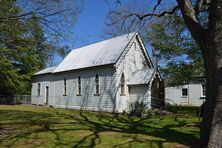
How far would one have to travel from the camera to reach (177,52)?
2739 centimetres

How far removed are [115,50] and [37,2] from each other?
16.3m

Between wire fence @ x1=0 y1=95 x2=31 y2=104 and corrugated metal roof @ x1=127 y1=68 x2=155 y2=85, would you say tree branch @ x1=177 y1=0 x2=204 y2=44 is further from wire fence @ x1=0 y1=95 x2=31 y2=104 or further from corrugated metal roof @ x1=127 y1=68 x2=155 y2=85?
wire fence @ x1=0 y1=95 x2=31 y2=104

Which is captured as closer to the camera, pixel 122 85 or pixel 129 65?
pixel 122 85

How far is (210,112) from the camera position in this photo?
918 centimetres

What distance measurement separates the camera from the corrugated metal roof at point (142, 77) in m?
25.5

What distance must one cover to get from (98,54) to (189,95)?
72.4 feet

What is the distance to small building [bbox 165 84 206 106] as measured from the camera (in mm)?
45022

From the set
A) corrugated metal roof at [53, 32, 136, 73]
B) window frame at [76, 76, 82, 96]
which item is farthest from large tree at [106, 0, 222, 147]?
window frame at [76, 76, 82, 96]

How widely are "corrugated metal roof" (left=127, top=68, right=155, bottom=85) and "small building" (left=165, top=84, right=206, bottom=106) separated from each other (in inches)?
698

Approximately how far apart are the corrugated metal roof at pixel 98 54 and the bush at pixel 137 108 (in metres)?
4.28

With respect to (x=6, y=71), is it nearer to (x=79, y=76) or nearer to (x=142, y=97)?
(x=79, y=76)

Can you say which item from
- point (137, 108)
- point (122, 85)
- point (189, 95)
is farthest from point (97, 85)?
point (189, 95)

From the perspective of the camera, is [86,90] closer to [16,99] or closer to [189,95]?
[16,99]

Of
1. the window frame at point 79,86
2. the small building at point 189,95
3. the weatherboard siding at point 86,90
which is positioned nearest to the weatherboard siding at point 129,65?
the weatherboard siding at point 86,90
